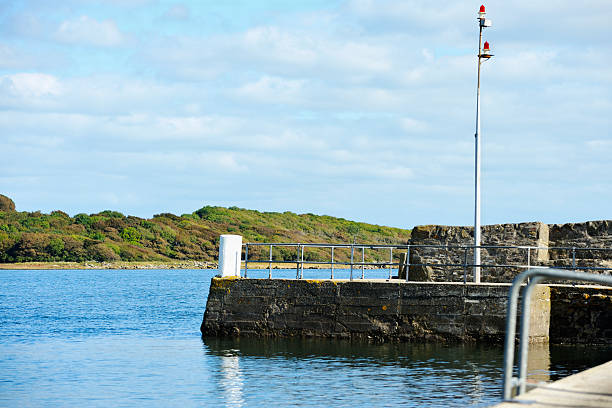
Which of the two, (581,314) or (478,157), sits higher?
(478,157)

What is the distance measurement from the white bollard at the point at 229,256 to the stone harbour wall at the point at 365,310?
0.68m

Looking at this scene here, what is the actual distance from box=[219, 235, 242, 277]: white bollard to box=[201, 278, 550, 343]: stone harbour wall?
68 centimetres

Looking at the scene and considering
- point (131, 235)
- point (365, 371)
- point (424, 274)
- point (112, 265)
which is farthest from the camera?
point (131, 235)

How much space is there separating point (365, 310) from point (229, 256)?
4.54 m

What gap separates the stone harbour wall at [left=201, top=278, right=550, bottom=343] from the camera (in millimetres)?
22047

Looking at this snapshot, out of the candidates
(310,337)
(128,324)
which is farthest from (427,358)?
(128,324)

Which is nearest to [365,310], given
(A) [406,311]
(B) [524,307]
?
(A) [406,311]

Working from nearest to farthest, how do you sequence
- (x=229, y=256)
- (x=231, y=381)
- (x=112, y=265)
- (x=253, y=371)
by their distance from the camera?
(x=231, y=381)
(x=253, y=371)
(x=229, y=256)
(x=112, y=265)

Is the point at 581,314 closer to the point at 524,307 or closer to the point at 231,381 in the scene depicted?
the point at 231,381

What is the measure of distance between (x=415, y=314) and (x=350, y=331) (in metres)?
1.84

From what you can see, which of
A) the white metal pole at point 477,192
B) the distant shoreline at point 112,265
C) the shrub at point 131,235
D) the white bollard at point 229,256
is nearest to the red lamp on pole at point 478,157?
the white metal pole at point 477,192

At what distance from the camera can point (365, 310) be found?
74.6ft

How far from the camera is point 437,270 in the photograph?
86.5ft

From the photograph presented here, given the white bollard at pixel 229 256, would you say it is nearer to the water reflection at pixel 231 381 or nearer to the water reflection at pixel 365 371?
the water reflection at pixel 365 371
